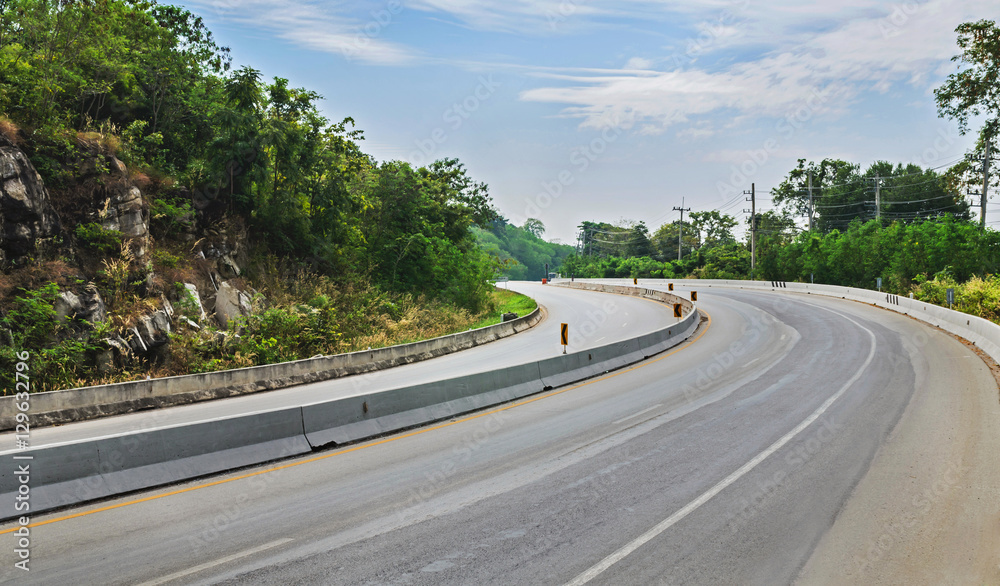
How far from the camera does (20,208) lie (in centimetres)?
1591

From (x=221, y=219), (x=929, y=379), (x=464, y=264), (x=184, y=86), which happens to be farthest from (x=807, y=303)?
A: (x=184, y=86)

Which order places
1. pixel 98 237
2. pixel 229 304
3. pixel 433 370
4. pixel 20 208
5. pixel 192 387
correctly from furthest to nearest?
Answer: pixel 229 304 < pixel 433 370 < pixel 98 237 < pixel 20 208 < pixel 192 387

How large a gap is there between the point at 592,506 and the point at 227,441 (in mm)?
5218

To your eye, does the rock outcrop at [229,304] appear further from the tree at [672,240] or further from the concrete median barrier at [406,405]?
the tree at [672,240]

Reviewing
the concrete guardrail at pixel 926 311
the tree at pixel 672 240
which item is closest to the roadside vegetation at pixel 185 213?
the concrete guardrail at pixel 926 311

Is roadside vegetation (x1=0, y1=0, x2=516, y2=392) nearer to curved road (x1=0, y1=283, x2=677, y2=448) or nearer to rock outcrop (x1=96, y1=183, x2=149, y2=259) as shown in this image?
rock outcrop (x1=96, y1=183, x2=149, y2=259)

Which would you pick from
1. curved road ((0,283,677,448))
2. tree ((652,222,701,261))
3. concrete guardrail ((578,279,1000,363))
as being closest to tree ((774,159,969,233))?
tree ((652,222,701,261))

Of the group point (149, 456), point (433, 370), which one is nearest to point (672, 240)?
point (433, 370)

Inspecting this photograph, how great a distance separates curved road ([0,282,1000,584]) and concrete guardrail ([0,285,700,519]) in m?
0.31

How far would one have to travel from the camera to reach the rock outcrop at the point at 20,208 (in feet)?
51.1

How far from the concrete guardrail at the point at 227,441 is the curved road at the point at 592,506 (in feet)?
1.03

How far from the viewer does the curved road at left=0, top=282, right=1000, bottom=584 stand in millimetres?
5453

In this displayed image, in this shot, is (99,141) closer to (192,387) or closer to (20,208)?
(20,208)

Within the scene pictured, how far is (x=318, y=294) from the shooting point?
24.0 meters
